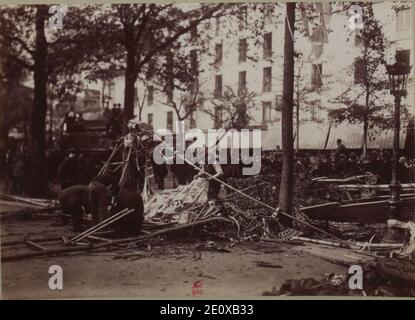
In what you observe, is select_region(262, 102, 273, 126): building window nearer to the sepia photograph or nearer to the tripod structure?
the sepia photograph

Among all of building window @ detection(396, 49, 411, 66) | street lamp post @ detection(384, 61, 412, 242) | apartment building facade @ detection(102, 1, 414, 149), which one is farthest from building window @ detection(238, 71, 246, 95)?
building window @ detection(396, 49, 411, 66)

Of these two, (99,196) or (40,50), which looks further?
(40,50)

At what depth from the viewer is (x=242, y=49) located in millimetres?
6043

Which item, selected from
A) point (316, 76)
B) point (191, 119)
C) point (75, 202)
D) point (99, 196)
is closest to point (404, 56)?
point (316, 76)

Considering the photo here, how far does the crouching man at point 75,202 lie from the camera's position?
586 cm

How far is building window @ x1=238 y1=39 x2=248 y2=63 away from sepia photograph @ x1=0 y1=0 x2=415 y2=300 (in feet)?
0.11

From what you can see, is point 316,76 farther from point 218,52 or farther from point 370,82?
point 218,52

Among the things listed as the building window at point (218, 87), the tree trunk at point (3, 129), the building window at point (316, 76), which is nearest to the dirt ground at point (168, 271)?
the tree trunk at point (3, 129)

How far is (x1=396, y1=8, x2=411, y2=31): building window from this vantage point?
5703mm

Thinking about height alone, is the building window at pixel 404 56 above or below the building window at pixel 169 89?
above

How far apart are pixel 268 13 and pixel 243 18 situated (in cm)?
29

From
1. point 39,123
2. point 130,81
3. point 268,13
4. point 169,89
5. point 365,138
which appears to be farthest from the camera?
point 39,123

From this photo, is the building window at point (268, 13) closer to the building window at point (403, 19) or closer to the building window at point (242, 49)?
the building window at point (242, 49)

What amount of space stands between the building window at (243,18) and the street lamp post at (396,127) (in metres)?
1.65
